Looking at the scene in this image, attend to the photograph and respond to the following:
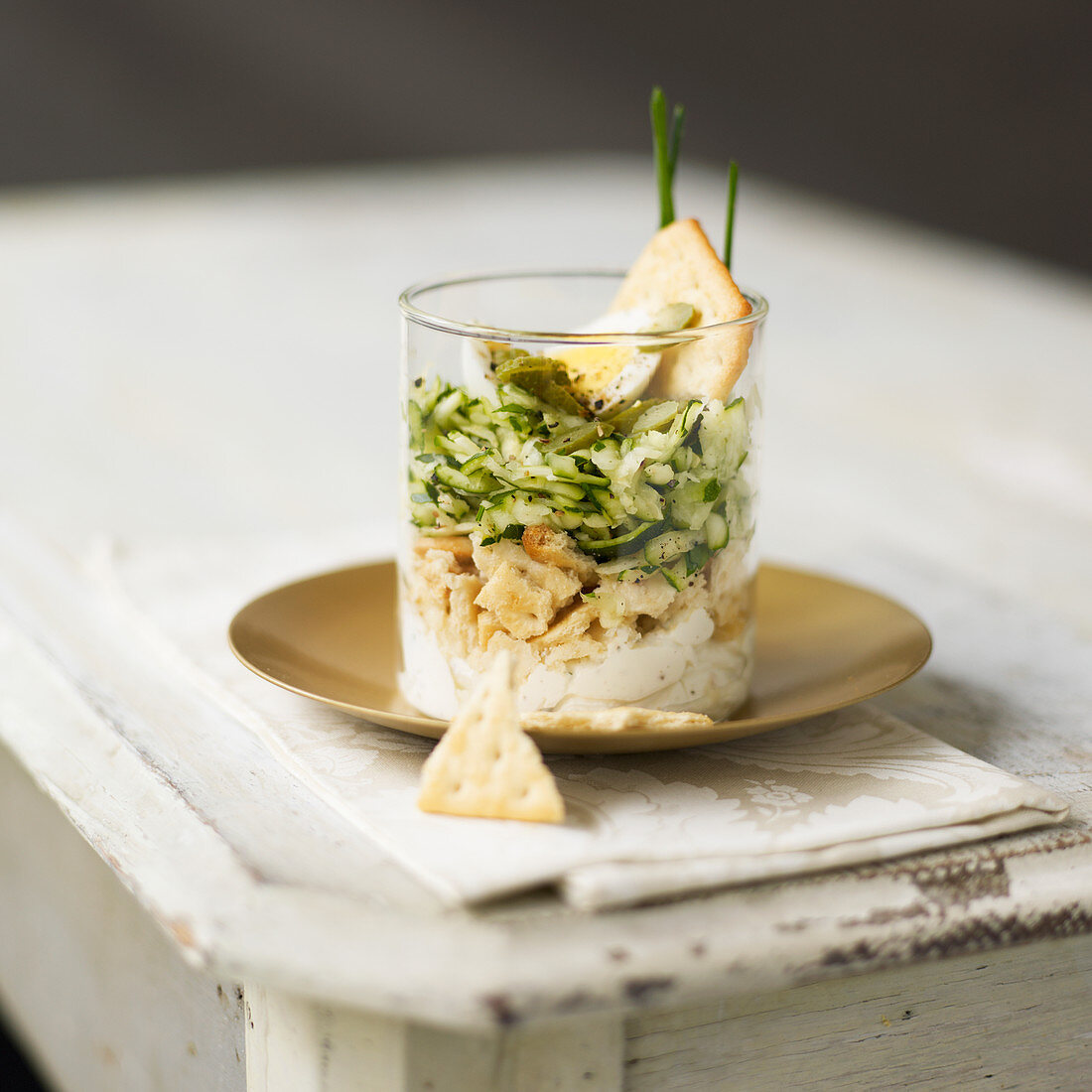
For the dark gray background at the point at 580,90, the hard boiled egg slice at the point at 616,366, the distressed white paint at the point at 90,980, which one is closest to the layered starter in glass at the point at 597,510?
the hard boiled egg slice at the point at 616,366

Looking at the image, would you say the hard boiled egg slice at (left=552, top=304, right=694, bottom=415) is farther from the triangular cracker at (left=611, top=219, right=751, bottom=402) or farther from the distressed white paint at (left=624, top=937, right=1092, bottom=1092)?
the distressed white paint at (left=624, top=937, right=1092, bottom=1092)

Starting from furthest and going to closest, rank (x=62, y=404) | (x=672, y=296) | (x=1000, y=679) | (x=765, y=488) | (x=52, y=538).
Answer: (x=62, y=404) → (x=765, y=488) → (x=52, y=538) → (x=1000, y=679) → (x=672, y=296)

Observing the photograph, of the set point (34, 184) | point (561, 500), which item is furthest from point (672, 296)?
point (34, 184)

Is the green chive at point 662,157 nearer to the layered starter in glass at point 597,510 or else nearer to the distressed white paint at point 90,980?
the layered starter in glass at point 597,510

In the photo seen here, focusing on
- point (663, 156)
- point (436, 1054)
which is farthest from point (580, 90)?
point (436, 1054)

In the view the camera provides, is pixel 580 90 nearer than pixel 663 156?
No

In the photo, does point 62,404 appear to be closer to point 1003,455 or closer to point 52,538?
point 52,538

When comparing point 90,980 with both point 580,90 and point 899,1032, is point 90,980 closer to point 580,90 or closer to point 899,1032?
point 899,1032
